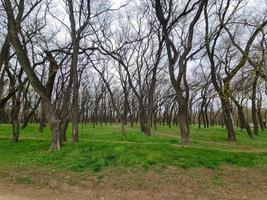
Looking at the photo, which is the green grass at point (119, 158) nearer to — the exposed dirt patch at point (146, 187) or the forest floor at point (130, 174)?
the forest floor at point (130, 174)

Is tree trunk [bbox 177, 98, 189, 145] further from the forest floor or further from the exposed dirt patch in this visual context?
the exposed dirt patch

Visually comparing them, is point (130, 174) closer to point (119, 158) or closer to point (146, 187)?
point (146, 187)

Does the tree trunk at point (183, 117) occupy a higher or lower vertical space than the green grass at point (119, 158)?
higher

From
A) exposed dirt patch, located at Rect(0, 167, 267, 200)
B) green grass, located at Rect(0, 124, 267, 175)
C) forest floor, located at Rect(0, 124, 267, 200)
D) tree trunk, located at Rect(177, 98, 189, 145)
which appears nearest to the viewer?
exposed dirt patch, located at Rect(0, 167, 267, 200)

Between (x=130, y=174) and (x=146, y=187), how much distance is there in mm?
1056

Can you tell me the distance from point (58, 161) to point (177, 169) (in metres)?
4.65

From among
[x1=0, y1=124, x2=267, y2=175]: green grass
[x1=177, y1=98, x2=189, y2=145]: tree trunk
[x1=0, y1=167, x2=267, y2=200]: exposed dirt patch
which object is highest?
[x1=177, y1=98, x2=189, y2=145]: tree trunk

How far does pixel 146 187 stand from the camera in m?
9.62

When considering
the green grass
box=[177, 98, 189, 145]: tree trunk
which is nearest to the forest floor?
the green grass

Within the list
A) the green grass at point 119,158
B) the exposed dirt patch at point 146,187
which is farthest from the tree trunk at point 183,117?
the exposed dirt patch at point 146,187

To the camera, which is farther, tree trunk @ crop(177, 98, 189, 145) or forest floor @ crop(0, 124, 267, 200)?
tree trunk @ crop(177, 98, 189, 145)

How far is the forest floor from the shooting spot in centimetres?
930

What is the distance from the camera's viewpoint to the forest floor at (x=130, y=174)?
366 inches

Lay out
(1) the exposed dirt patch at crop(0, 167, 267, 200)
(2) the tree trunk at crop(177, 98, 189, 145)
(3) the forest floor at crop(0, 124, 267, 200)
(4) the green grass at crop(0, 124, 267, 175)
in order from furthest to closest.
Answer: (2) the tree trunk at crop(177, 98, 189, 145) → (4) the green grass at crop(0, 124, 267, 175) → (3) the forest floor at crop(0, 124, 267, 200) → (1) the exposed dirt patch at crop(0, 167, 267, 200)
